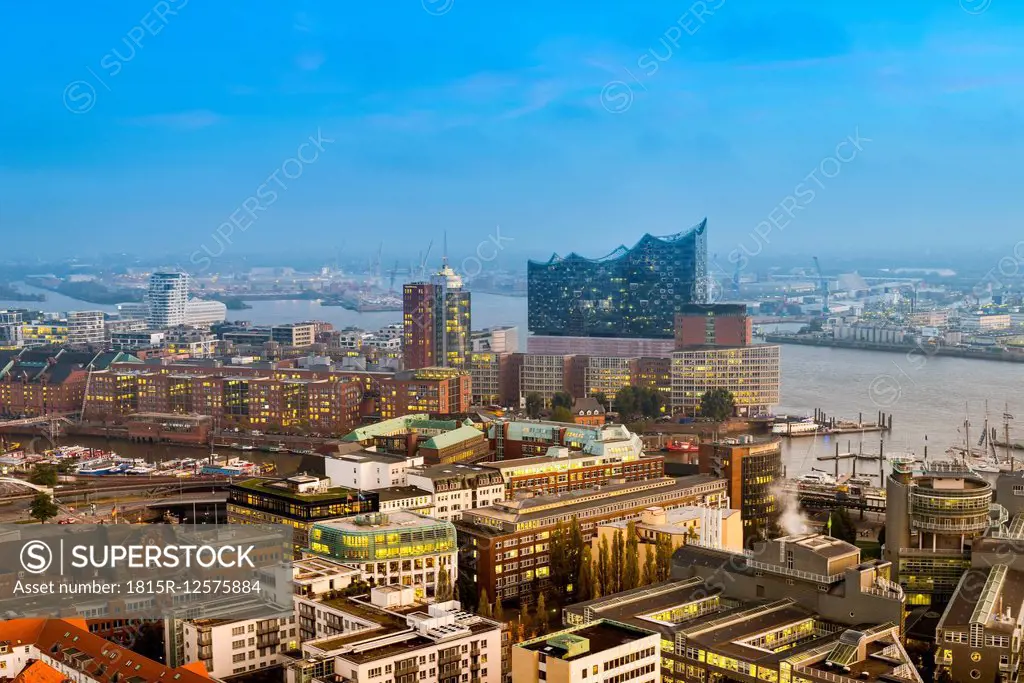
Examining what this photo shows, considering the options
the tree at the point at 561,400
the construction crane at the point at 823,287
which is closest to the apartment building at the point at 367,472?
the tree at the point at 561,400

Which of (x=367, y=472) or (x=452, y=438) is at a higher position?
(x=452, y=438)

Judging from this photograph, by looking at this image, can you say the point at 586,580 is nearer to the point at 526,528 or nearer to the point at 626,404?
the point at 526,528

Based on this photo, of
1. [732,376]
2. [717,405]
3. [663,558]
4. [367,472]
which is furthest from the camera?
[732,376]

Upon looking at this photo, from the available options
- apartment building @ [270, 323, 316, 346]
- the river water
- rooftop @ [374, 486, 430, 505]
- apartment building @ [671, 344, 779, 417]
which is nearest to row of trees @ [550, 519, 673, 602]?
rooftop @ [374, 486, 430, 505]

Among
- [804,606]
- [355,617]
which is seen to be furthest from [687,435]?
[355,617]

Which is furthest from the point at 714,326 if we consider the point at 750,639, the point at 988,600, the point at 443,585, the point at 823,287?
the point at 823,287

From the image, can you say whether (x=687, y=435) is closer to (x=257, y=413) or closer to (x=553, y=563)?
(x=257, y=413)

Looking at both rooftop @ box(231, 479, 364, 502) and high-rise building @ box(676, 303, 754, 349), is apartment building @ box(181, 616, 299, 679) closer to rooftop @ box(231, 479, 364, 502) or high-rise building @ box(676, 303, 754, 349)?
rooftop @ box(231, 479, 364, 502)
